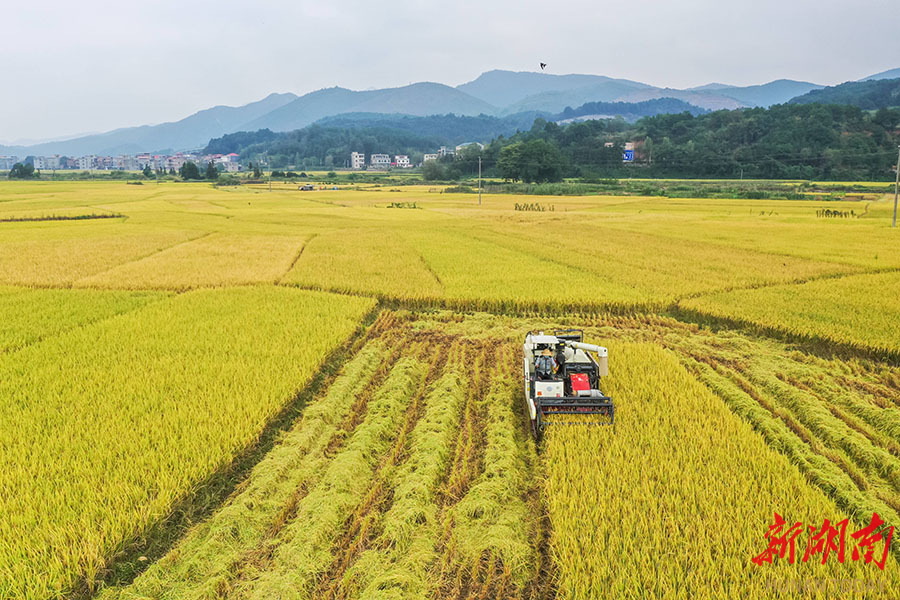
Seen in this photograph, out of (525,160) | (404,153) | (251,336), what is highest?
(404,153)

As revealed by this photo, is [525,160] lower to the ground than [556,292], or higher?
higher

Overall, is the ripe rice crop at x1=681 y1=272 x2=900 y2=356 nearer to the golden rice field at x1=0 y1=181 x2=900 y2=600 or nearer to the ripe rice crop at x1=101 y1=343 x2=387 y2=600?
the golden rice field at x1=0 y1=181 x2=900 y2=600

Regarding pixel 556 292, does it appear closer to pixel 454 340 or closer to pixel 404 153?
pixel 454 340

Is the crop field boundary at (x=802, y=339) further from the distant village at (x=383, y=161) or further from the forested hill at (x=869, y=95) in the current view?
the distant village at (x=383, y=161)

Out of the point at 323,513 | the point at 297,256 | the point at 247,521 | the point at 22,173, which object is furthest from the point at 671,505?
the point at 22,173

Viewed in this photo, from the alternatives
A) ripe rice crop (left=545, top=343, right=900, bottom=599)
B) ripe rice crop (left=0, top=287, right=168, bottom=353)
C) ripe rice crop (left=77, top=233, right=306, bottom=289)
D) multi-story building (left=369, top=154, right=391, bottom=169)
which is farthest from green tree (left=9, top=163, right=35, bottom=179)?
ripe rice crop (left=545, top=343, right=900, bottom=599)

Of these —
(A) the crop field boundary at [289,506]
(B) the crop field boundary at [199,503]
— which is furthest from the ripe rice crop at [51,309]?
(B) the crop field boundary at [199,503]

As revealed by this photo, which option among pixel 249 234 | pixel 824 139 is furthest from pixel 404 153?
pixel 249 234
